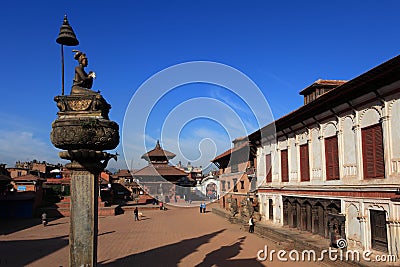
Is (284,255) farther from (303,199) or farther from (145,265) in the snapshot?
(145,265)

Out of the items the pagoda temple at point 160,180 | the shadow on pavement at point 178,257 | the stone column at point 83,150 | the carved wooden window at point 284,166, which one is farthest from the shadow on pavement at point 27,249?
the pagoda temple at point 160,180

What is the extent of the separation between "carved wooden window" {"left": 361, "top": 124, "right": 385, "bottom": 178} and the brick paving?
4310 mm

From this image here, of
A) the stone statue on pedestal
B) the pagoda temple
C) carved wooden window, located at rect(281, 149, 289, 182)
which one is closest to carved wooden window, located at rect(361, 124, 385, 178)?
carved wooden window, located at rect(281, 149, 289, 182)

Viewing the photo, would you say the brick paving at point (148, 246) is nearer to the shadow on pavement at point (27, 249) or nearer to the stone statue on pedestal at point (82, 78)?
the shadow on pavement at point (27, 249)

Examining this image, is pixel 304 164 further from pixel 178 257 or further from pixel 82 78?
pixel 82 78

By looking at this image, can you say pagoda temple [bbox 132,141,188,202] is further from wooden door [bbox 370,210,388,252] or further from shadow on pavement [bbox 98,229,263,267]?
wooden door [bbox 370,210,388,252]

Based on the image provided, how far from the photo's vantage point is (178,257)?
14.7 meters

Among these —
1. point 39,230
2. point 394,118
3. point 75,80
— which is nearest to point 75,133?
point 75,80

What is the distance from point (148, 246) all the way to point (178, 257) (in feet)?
10.7

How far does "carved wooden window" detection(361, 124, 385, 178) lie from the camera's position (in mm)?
12195

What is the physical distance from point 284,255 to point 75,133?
11985 mm

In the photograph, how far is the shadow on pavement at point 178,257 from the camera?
13.6 m

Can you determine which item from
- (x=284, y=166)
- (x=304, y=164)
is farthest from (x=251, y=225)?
(x=304, y=164)

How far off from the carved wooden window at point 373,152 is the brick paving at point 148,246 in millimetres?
4310
